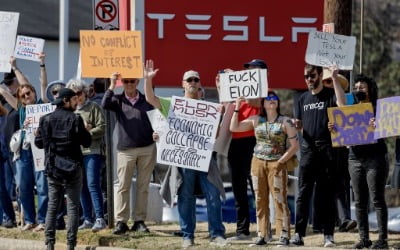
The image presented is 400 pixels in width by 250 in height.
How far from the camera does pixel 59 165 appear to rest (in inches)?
528

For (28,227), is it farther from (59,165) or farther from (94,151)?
(59,165)

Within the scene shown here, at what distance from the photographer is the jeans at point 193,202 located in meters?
13.4

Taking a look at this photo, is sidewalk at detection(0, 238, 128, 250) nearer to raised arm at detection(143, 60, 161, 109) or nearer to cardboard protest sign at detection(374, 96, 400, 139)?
raised arm at detection(143, 60, 161, 109)

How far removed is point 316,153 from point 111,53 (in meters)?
2.85

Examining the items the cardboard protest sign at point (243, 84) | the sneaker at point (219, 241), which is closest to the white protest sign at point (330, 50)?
the cardboard protest sign at point (243, 84)

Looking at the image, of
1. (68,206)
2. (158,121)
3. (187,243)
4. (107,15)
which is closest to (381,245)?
(187,243)

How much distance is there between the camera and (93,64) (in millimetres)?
14250

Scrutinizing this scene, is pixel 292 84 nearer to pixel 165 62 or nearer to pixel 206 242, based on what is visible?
pixel 165 62

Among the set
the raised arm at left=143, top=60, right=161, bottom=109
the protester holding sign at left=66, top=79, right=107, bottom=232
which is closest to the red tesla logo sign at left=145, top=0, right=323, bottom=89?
the protester holding sign at left=66, top=79, right=107, bottom=232

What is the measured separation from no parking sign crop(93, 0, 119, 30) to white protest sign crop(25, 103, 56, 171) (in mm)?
1210

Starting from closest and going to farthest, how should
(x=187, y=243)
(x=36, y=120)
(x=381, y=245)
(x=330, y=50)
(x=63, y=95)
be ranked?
(x=381, y=245), (x=330, y=50), (x=187, y=243), (x=63, y=95), (x=36, y=120)

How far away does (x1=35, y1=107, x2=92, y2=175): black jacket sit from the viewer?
13.4 metres

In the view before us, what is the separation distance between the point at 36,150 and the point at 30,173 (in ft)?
1.87

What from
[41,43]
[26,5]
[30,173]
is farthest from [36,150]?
[26,5]
